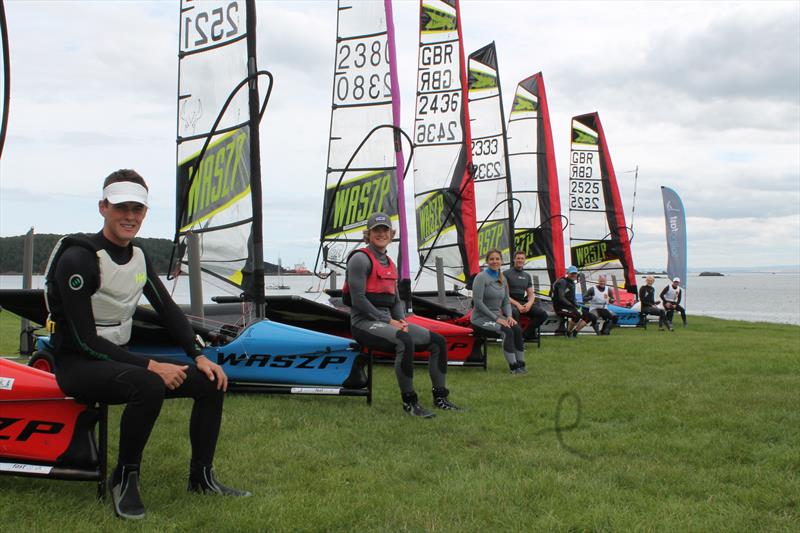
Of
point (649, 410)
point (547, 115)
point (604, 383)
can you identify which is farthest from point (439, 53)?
point (649, 410)

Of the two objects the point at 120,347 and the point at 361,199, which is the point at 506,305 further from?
the point at 120,347

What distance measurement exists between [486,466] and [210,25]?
4796 millimetres

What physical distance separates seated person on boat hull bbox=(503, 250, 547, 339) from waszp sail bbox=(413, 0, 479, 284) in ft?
6.44

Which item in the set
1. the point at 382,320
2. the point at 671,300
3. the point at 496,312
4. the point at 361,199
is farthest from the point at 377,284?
the point at 671,300

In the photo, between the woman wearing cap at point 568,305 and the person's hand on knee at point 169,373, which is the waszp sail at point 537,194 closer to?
the woman wearing cap at point 568,305

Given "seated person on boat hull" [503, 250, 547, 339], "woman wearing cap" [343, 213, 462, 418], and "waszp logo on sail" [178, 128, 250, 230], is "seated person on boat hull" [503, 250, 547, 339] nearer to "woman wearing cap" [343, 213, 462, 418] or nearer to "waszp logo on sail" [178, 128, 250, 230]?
"woman wearing cap" [343, 213, 462, 418]

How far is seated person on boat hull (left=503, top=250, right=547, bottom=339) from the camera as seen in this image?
9.75 meters

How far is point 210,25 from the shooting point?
262 inches

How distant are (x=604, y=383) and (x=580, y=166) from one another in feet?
48.4

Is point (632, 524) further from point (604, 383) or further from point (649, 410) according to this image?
point (604, 383)

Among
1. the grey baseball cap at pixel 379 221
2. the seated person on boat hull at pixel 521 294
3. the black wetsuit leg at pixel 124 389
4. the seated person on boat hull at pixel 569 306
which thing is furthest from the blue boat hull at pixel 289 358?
the seated person on boat hull at pixel 569 306

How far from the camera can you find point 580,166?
20.7m

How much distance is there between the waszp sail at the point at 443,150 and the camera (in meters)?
12.4

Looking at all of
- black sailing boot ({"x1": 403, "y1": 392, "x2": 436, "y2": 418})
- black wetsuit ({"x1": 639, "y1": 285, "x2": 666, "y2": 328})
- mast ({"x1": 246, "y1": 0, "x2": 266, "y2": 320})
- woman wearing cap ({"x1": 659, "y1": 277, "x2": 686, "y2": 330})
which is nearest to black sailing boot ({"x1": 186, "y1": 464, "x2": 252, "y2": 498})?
black sailing boot ({"x1": 403, "y1": 392, "x2": 436, "y2": 418})
